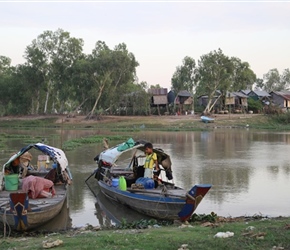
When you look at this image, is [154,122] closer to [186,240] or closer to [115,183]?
[115,183]

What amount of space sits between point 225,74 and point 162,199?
170ft

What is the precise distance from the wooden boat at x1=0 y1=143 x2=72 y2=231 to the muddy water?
89 cm

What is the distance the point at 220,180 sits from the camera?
60.7 feet

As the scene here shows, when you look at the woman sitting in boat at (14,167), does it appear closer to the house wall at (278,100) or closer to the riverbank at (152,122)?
the riverbank at (152,122)

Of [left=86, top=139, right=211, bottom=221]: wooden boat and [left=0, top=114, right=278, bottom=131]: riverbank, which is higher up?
[left=0, top=114, right=278, bottom=131]: riverbank

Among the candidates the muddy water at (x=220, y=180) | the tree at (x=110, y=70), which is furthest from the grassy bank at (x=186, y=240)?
the tree at (x=110, y=70)

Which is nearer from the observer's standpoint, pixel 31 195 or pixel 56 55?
pixel 31 195

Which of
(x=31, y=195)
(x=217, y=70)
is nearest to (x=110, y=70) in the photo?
(x=217, y=70)

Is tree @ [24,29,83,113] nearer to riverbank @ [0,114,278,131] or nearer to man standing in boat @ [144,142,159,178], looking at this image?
riverbank @ [0,114,278,131]

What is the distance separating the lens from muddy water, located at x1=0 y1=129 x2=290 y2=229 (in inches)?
518

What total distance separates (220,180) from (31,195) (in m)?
9.30

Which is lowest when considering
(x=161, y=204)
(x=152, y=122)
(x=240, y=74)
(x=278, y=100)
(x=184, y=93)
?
(x=161, y=204)

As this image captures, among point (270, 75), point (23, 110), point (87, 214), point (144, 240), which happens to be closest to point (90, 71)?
point (23, 110)

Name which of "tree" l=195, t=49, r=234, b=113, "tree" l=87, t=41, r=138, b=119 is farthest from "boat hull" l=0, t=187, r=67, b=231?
"tree" l=195, t=49, r=234, b=113
